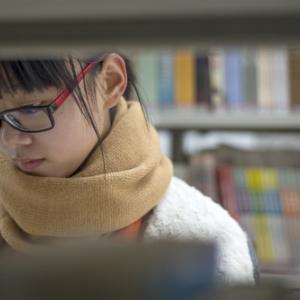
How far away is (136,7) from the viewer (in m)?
0.18

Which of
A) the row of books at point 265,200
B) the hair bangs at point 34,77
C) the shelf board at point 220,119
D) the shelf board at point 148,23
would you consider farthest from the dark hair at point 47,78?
the row of books at point 265,200

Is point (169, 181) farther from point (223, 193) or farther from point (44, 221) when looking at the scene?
point (223, 193)

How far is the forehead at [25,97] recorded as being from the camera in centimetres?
54

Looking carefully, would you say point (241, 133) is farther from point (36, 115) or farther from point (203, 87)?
point (36, 115)

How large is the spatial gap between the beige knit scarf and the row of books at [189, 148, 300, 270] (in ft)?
2.19

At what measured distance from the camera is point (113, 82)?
0.60m

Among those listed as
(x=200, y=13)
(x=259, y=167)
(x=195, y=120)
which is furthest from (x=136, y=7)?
(x=259, y=167)

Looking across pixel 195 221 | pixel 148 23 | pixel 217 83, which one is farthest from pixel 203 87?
pixel 148 23

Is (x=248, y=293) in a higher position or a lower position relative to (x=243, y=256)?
higher

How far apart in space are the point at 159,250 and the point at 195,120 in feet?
3.49

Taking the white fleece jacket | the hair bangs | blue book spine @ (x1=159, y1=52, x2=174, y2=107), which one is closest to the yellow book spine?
blue book spine @ (x1=159, y1=52, x2=174, y2=107)

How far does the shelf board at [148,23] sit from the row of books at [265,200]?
1.11 meters

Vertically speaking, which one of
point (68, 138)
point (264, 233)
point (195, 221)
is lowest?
point (264, 233)

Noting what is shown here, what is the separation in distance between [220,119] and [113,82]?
2.22ft
